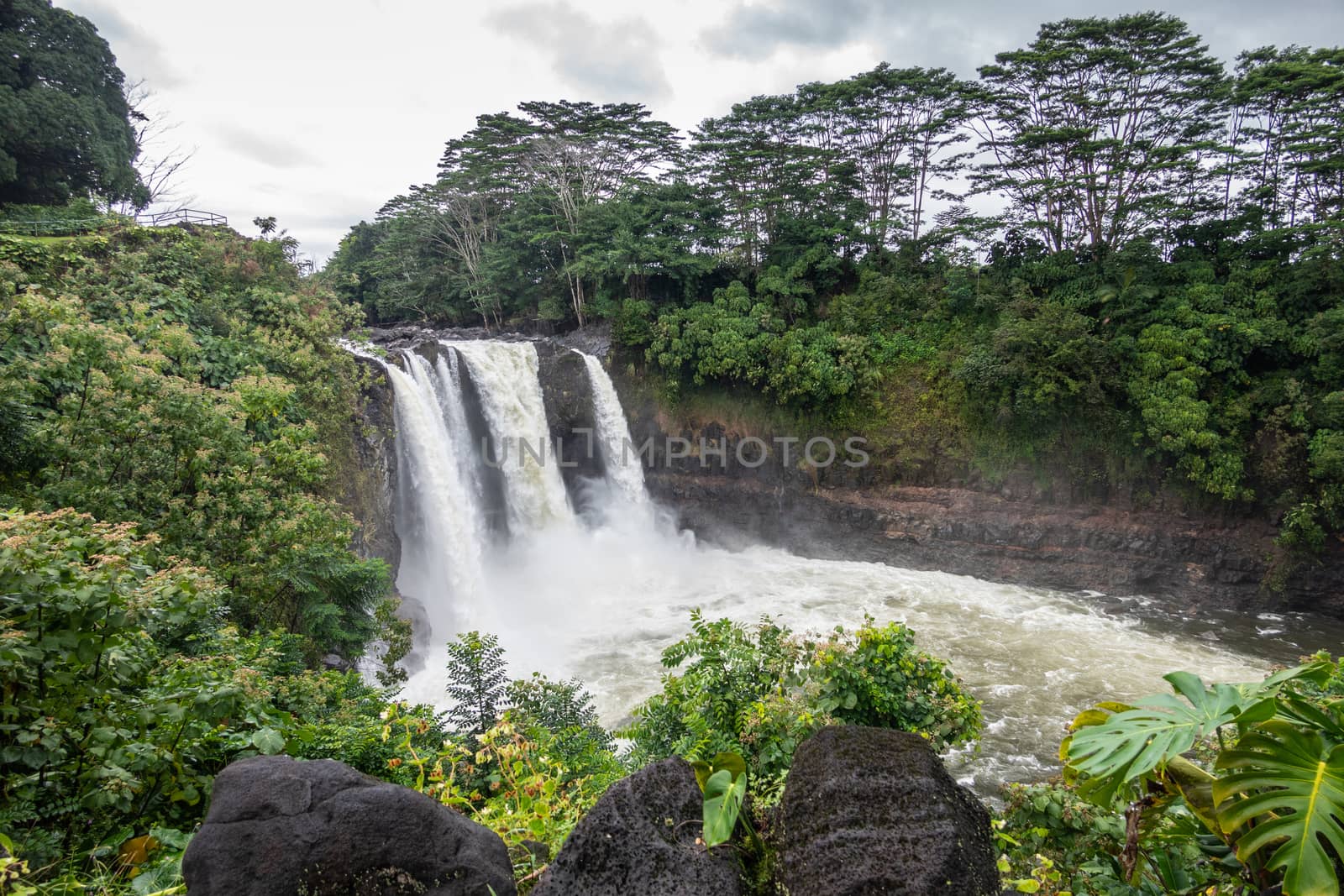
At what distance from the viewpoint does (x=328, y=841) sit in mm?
2090

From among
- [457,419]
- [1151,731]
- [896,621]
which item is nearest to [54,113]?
[457,419]

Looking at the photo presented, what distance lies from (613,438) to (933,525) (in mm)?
8846

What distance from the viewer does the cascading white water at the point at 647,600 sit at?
31.9ft

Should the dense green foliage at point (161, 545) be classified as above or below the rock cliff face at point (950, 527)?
above

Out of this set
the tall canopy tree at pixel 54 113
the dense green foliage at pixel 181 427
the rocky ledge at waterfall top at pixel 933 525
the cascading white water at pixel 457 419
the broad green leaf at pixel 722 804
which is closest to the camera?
the broad green leaf at pixel 722 804

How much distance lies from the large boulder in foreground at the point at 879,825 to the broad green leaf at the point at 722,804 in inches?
7.7

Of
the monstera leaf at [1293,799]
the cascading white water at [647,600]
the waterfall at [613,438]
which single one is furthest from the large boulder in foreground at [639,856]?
the waterfall at [613,438]

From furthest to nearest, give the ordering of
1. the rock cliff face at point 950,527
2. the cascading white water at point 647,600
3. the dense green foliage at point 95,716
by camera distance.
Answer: the rock cliff face at point 950,527 → the cascading white water at point 647,600 → the dense green foliage at point 95,716

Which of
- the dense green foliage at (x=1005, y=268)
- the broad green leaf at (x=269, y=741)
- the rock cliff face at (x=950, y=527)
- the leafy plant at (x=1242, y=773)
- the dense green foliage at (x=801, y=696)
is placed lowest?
the rock cliff face at (x=950, y=527)

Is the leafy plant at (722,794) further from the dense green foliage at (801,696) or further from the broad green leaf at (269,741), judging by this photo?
the broad green leaf at (269,741)

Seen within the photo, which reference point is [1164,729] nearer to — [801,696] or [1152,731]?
[1152,731]

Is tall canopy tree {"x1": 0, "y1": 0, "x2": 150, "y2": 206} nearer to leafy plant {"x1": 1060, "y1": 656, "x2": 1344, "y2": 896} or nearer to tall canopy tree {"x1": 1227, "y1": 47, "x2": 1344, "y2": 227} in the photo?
leafy plant {"x1": 1060, "y1": 656, "x2": 1344, "y2": 896}

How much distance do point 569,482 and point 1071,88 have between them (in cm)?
1618

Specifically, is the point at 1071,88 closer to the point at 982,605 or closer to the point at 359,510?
the point at 982,605
